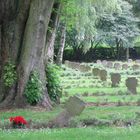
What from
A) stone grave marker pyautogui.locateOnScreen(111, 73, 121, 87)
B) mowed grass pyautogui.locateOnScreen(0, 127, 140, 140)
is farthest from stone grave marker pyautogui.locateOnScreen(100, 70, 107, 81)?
mowed grass pyautogui.locateOnScreen(0, 127, 140, 140)

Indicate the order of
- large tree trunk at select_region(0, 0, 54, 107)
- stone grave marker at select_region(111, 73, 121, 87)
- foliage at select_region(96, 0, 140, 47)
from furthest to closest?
foliage at select_region(96, 0, 140, 47)
stone grave marker at select_region(111, 73, 121, 87)
large tree trunk at select_region(0, 0, 54, 107)

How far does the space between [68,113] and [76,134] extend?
195cm

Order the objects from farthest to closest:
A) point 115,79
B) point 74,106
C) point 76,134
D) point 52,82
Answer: point 115,79, point 52,82, point 74,106, point 76,134

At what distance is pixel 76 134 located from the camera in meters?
10.3

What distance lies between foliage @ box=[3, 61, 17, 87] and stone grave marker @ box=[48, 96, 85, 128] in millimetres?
4029

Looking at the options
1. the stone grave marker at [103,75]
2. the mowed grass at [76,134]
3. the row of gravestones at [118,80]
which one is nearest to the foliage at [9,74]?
the mowed grass at [76,134]

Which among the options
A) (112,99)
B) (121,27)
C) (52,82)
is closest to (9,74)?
(52,82)

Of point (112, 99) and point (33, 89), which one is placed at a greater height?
point (33, 89)

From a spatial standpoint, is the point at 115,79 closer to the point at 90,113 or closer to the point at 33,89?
the point at 33,89

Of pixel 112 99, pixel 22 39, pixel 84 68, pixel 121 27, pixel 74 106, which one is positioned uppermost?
pixel 121 27

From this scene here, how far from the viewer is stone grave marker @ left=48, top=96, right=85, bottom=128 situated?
475 inches

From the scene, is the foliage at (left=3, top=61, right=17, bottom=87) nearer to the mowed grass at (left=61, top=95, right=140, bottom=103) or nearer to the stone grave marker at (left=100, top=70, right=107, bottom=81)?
the mowed grass at (left=61, top=95, right=140, bottom=103)

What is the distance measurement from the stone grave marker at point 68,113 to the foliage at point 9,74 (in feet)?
13.2

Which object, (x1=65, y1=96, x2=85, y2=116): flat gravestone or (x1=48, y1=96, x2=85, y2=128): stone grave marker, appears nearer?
(x1=48, y1=96, x2=85, y2=128): stone grave marker
